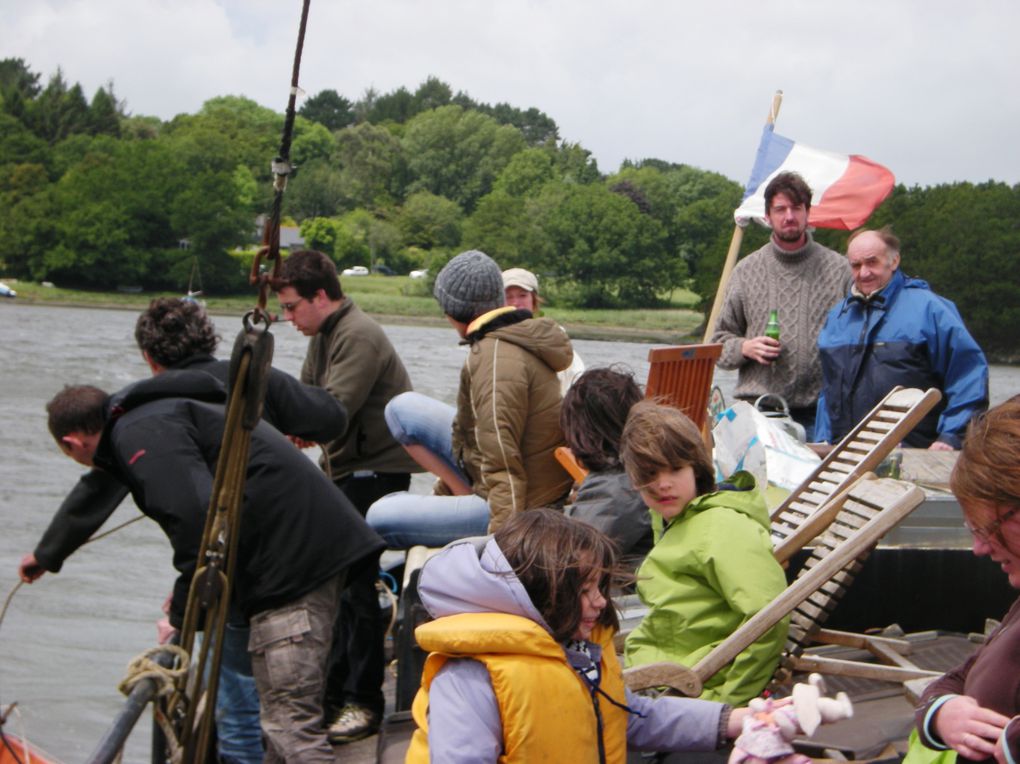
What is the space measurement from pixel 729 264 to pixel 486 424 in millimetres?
2982

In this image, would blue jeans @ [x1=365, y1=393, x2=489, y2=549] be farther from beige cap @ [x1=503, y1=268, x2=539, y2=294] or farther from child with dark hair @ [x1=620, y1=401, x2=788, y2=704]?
child with dark hair @ [x1=620, y1=401, x2=788, y2=704]

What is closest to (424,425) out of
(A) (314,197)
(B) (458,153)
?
(A) (314,197)

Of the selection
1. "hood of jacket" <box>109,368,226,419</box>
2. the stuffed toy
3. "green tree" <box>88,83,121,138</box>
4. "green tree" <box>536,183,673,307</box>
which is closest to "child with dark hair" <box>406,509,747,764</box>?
the stuffed toy

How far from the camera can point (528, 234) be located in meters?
66.9

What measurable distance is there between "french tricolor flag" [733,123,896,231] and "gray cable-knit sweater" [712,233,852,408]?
154cm

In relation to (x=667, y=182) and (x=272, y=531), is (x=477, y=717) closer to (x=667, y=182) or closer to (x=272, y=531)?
(x=272, y=531)

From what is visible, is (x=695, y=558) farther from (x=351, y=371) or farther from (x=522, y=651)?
(x=351, y=371)

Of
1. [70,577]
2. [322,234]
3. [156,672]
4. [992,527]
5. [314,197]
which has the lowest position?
[70,577]

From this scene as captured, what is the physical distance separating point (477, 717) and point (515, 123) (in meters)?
141

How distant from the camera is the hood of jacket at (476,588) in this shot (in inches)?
95.2

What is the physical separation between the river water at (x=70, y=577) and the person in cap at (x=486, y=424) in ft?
0.94

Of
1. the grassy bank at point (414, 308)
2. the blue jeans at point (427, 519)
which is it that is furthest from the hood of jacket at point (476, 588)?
the grassy bank at point (414, 308)

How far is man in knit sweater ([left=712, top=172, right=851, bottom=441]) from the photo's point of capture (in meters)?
5.65

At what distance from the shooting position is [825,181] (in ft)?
24.8
